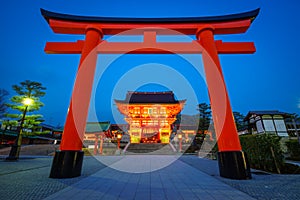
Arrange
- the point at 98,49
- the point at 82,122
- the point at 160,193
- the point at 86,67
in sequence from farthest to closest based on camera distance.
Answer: the point at 98,49
the point at 86,67
the point at 82,122
the point at 160,193

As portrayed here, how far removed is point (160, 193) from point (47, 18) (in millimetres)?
6129

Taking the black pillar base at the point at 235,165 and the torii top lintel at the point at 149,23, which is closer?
the black pillar base at the point at 235,165

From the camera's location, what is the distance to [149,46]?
194 inches

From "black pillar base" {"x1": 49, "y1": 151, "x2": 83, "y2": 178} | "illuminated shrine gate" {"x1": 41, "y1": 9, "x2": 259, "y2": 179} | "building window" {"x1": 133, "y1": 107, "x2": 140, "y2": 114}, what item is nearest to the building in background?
"building window" {"x1": 133, "y1": 107, "x2": 140, "y2": 114}

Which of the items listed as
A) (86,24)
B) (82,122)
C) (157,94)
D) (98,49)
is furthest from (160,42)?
(157,94)

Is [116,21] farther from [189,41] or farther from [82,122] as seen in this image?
[82,122]

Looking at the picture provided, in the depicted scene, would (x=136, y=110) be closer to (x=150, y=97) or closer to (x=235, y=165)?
(x=150, y=97)

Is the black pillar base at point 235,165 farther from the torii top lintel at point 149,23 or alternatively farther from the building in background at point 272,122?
the building in background at point 272,122

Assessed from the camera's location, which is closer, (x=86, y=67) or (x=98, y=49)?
(x=86, y=67)

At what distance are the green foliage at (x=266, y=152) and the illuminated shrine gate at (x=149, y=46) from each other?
274 cm

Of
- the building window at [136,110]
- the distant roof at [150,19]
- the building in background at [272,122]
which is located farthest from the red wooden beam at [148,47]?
the building in background at [272,122]

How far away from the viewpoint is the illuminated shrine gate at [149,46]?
387cm

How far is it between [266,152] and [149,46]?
5.91 meters

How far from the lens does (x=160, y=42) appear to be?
5047 mm
